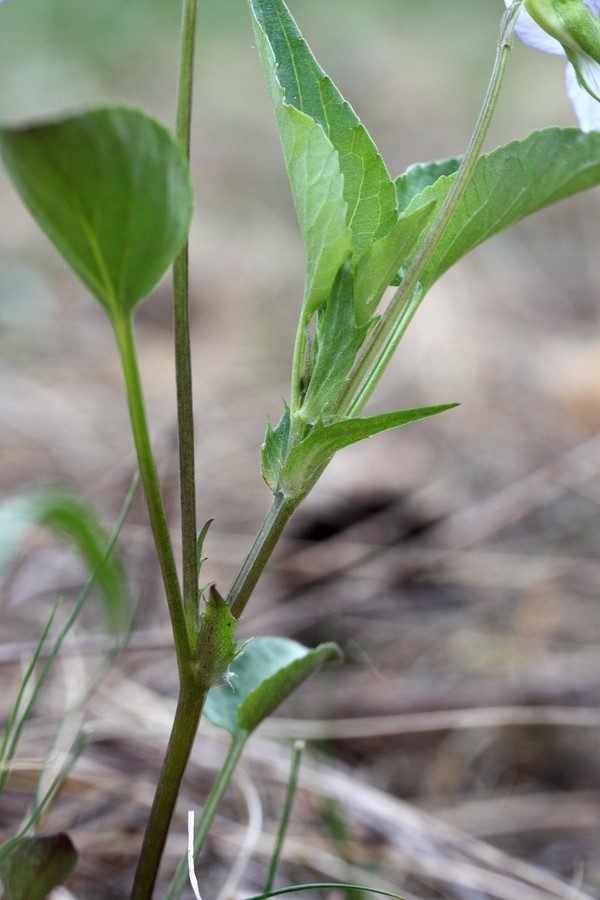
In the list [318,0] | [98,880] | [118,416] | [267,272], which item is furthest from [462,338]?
[318,0]

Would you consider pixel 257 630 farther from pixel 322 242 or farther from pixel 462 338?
pixel 462 338

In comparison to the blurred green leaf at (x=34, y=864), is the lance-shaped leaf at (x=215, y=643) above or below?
above

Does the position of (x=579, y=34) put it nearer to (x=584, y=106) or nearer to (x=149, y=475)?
(x=584, y=106)

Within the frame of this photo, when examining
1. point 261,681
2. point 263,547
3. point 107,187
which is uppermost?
point 107,187

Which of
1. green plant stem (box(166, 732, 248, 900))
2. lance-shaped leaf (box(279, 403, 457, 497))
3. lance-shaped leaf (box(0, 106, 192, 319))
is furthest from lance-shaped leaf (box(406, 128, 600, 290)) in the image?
green plant stem (box(166, 732, 248, 900))

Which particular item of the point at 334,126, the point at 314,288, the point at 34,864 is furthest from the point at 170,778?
the point at 334,126

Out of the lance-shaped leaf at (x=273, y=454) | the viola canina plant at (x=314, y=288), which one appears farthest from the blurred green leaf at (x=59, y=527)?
the lance-shaped leaf at (x=273, y=454)

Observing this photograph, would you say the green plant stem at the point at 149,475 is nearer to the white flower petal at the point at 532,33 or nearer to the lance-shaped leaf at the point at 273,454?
the lance-shaped leaf at the point at 273,454
